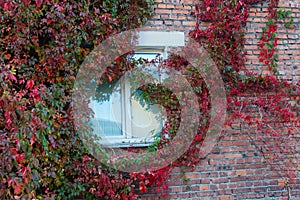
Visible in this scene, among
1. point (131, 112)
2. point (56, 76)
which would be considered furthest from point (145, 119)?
point (56, 76)

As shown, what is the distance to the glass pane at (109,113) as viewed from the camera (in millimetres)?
3934

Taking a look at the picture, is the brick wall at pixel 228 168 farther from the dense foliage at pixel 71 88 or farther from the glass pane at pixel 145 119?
the glass pane at pixel 145 119

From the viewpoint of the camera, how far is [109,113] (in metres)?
Result: 3.98

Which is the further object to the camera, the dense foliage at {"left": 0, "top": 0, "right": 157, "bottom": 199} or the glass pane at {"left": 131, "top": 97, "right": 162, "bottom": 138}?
the glass pane at {"left": 131, "top": 97, "right": 162, "bottom": 138}

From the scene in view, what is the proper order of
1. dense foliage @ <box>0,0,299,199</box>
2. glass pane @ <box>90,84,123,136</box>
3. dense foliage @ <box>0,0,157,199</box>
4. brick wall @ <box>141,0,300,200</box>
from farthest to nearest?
brick wall @ <box>141,0,300,200</box>
glass pane @ <box>90,84,123,136</box>
dense foliage @ <box>0,0,157,199</box>
dense foliage @ <box>0,0,299,199</box>

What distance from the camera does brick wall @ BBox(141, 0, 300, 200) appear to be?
404 centimetres

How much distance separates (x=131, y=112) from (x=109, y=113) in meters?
0.25

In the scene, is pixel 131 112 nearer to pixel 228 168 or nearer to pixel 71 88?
pixel 71 88

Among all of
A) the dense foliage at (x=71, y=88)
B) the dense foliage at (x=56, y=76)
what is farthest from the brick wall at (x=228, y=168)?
the dense foliage at (x=56, y=76)

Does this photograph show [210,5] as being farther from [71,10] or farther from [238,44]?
[71,10]

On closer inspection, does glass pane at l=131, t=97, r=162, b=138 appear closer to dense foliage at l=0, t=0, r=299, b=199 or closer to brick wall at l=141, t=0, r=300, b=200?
dense foliage at l=0, t=0, r=299, b=199

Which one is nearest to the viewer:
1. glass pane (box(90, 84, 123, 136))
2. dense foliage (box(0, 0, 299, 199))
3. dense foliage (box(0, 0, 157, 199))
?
dense foliage (box(0, 0, 299, 199))

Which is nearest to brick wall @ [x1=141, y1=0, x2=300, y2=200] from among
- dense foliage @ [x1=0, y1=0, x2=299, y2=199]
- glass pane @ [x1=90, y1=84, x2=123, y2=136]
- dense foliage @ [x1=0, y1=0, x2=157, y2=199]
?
dense foliage @ [x1=0, y1=0, x2=299, y2=199]

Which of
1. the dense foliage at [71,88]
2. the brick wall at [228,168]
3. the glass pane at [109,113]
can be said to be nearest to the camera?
the dense foliage at [71,88]
